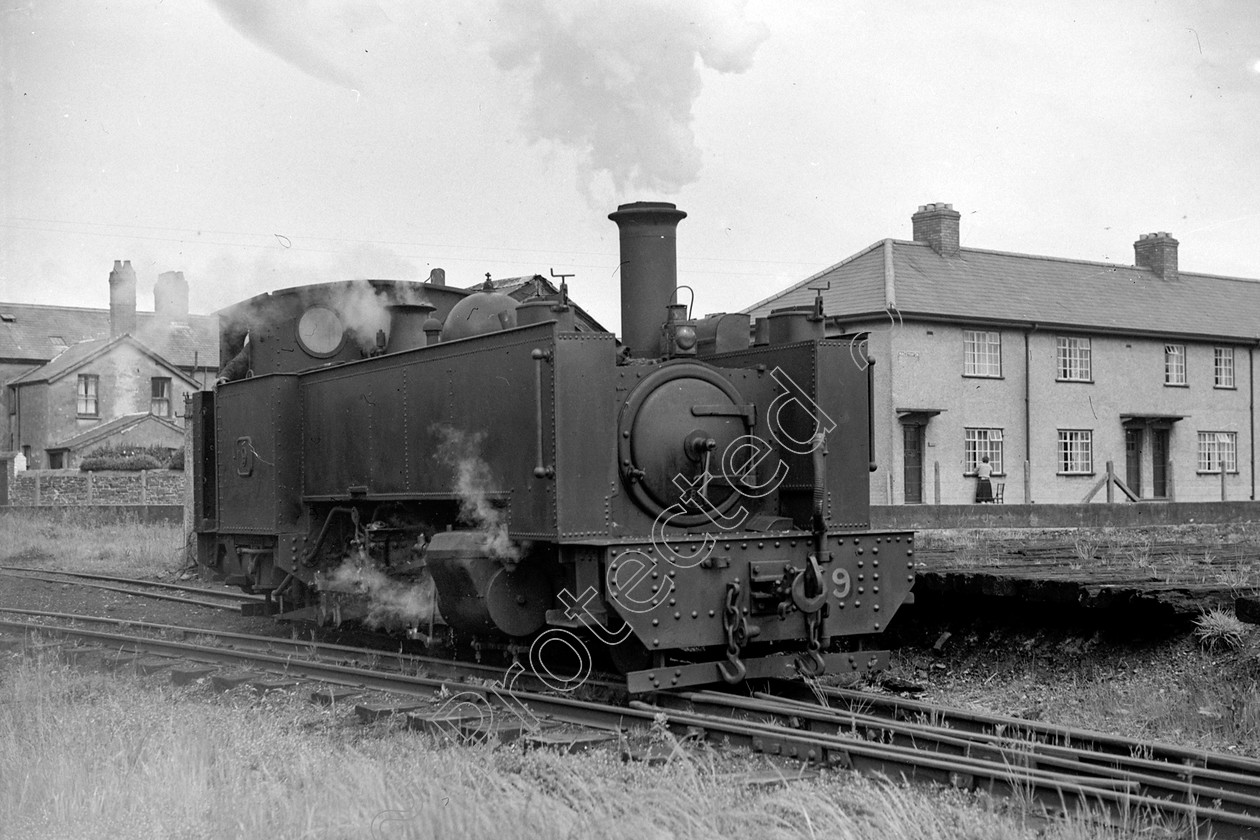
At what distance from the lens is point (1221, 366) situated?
34.0m

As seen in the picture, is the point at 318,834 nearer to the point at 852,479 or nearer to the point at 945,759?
the point at 945,759

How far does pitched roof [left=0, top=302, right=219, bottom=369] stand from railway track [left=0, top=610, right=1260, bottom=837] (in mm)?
41085

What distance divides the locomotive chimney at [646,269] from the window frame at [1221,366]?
29.4 metres

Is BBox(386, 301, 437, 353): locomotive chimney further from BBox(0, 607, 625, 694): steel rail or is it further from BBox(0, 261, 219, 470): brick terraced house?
BBox(0, 261, 219, 470): brick terraced house

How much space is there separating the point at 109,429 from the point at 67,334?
10.5 metres

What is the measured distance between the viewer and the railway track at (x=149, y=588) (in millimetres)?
14422

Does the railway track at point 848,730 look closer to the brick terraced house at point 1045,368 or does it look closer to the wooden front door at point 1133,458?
the brick terraced house at point 1045,368

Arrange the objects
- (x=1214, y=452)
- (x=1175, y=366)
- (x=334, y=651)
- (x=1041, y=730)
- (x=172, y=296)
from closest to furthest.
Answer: (x=1041, y=730), (x=334, y=651), (x=172, y=296), (x=1175, y=366), (x=1214, y=452)

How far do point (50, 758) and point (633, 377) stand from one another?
387cm

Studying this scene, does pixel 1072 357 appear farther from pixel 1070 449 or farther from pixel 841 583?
pixel 841 583

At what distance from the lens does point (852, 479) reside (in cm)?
874

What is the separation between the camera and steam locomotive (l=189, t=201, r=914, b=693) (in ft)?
24.8

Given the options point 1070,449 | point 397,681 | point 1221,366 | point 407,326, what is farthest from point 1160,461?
point 397,681

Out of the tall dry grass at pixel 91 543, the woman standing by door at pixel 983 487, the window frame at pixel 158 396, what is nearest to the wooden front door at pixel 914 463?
the woman standing by door at pixel 983 487
